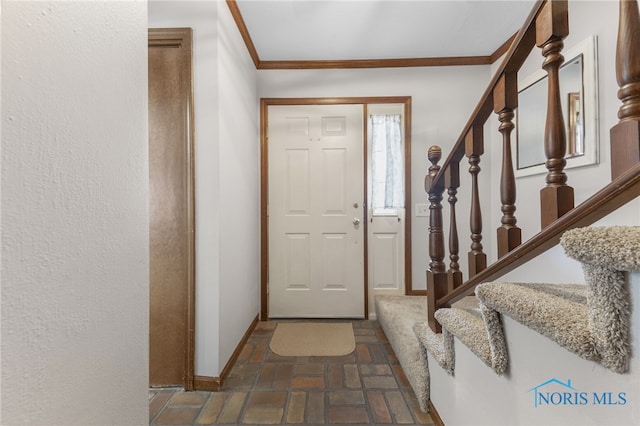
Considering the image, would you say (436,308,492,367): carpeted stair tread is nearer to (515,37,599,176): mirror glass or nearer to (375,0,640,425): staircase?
(375,0,640,425): staircase

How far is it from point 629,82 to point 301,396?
6.03 feet

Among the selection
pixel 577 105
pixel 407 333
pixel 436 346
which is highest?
pixel 577 105

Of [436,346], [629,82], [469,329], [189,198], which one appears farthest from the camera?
[189,198]

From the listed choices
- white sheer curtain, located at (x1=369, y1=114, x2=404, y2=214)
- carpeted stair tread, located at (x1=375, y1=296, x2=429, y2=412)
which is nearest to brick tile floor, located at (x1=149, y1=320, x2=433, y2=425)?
carpeted stair tread, located at (x1=375, y1=296, x2=429, y2=412)

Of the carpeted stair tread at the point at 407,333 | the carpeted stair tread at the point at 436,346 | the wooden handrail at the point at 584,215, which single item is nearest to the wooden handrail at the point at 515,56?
the wooden handrail at the point at 584,215

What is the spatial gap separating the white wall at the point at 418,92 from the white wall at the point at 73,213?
2.11 metres

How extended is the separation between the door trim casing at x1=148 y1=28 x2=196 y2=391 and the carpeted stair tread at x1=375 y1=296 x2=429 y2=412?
1260mm

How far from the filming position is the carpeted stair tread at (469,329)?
987 millimetres

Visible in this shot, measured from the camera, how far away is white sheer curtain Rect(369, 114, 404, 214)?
2902 millimetres

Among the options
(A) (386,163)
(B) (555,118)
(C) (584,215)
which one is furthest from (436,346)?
(A) (386,163)

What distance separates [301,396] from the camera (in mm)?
1675

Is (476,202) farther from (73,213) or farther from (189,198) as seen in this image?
(189,198)

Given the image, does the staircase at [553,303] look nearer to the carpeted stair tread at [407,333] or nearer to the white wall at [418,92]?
the carpeted stair tread at [407,333]

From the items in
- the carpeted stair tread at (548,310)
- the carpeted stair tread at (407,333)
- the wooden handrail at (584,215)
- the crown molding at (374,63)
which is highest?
the crown molding at (374,63)
